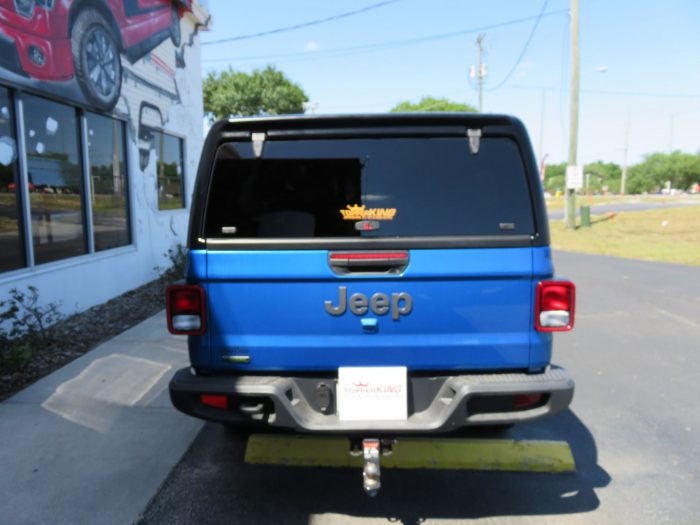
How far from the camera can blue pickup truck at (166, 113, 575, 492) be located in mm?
2656

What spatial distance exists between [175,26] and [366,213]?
10242mm

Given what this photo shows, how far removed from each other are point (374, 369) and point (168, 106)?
9657 millimetres

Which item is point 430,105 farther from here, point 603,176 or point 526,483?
point 603,176

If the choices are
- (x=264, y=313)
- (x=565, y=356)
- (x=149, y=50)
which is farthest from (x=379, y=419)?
(x=149, y=50)

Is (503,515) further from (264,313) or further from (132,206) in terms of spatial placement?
(132,206)

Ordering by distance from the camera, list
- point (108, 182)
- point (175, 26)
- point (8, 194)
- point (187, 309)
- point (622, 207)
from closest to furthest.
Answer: point (187, 309) < point (8, 194) < point (108, 182) < point (175, 26) < point (622, 207)

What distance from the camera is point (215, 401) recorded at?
109 inches


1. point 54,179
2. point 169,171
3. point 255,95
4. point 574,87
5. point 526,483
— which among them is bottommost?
point 526,483

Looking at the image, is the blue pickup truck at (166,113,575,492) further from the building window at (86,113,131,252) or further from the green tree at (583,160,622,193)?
the green tree at (583,160,622,193)

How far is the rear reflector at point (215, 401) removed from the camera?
2.75 metres

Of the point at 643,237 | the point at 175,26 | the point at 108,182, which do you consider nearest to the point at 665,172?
the point at 643,237

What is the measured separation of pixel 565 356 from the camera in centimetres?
585

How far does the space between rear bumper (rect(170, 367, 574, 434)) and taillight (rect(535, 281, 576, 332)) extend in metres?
0.26

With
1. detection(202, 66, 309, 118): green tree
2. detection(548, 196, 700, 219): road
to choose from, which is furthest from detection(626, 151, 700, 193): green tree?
detection(202, 66, 309, 118): green tree
